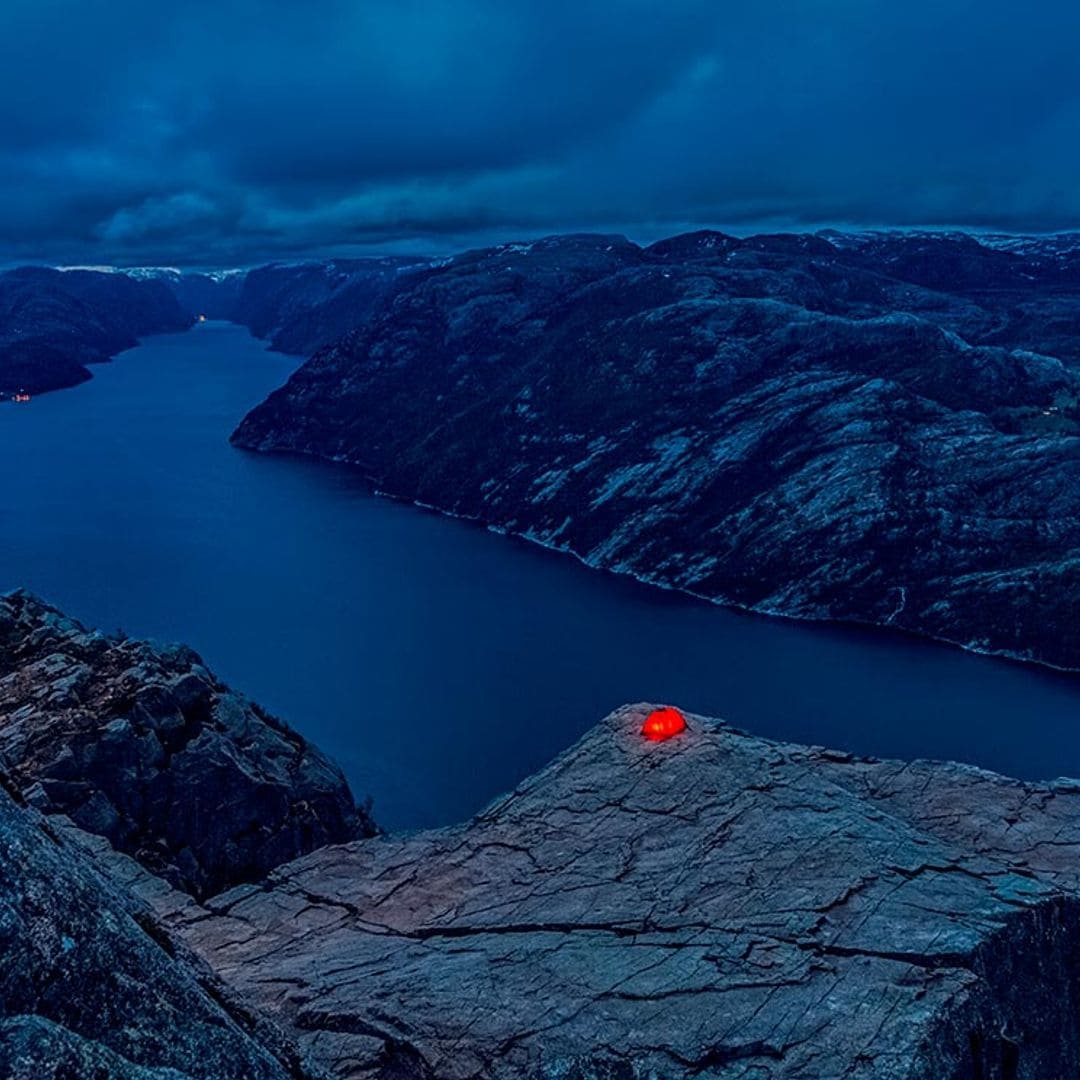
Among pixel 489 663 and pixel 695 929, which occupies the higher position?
pixel 489 663

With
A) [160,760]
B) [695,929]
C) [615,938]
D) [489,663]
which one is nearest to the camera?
[695,929]

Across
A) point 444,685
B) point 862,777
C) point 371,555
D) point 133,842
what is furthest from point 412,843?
point 371,555

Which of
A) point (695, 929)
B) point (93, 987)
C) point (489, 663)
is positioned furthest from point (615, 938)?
point (489, 663)

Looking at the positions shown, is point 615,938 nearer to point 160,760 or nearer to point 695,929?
point 695,929

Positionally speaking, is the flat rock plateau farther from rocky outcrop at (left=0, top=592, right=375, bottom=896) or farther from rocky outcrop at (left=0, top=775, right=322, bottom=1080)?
rocky outcrop at (left=0, top=592, right=375, bottom=896)

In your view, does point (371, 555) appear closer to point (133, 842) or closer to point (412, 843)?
point (133, 842)

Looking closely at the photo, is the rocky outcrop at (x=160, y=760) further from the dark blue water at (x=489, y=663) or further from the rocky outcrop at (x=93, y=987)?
the dark blue water at (x=489, y=663)

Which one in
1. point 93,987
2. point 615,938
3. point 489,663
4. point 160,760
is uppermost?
point 489,663

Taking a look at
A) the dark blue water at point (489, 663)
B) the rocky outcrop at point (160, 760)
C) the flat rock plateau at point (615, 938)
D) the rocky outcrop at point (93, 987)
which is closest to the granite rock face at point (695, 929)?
the flat rock plateau at point (615, 938)
